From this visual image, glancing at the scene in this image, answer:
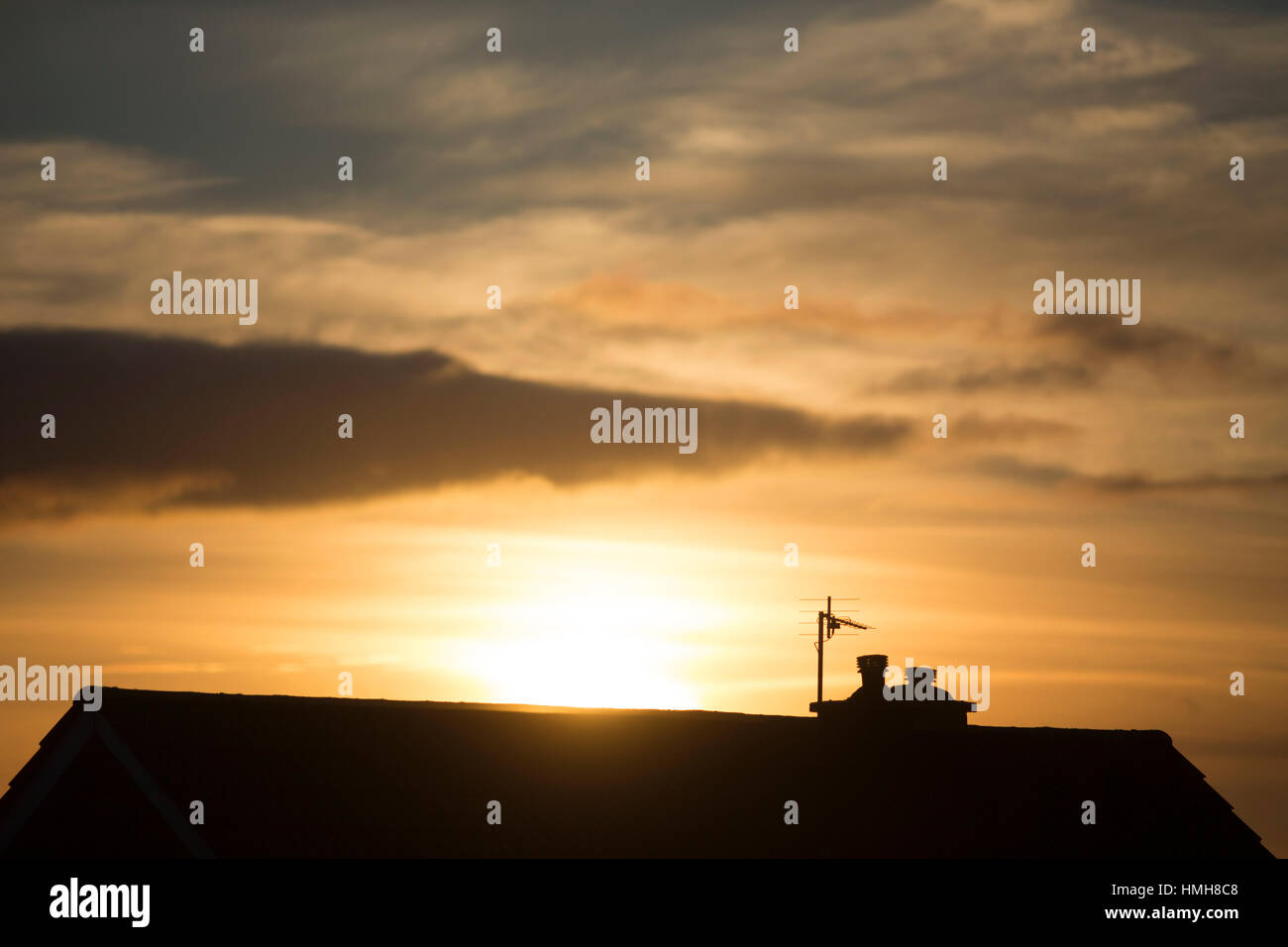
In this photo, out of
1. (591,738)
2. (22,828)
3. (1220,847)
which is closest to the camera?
(22,828)

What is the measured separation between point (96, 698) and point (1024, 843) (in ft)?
78.0

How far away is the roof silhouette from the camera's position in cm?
3784

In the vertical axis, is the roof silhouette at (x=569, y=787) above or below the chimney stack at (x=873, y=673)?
below

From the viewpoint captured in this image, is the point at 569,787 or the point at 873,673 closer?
the point at 569,787

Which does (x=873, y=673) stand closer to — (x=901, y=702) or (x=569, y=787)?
(x=901, y=702)

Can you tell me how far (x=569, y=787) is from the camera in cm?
4219

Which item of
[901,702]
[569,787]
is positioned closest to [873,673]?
[901,702]

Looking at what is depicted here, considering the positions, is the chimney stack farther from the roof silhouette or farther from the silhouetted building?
the roof silhouette

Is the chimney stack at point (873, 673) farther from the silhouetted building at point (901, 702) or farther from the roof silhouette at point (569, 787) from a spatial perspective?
the roof silhouette at point (569, 787)

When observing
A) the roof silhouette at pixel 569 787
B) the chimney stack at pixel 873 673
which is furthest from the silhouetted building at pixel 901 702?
the roof silhouette at pixel 569 787

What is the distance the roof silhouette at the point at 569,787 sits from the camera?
37844 millimetres
